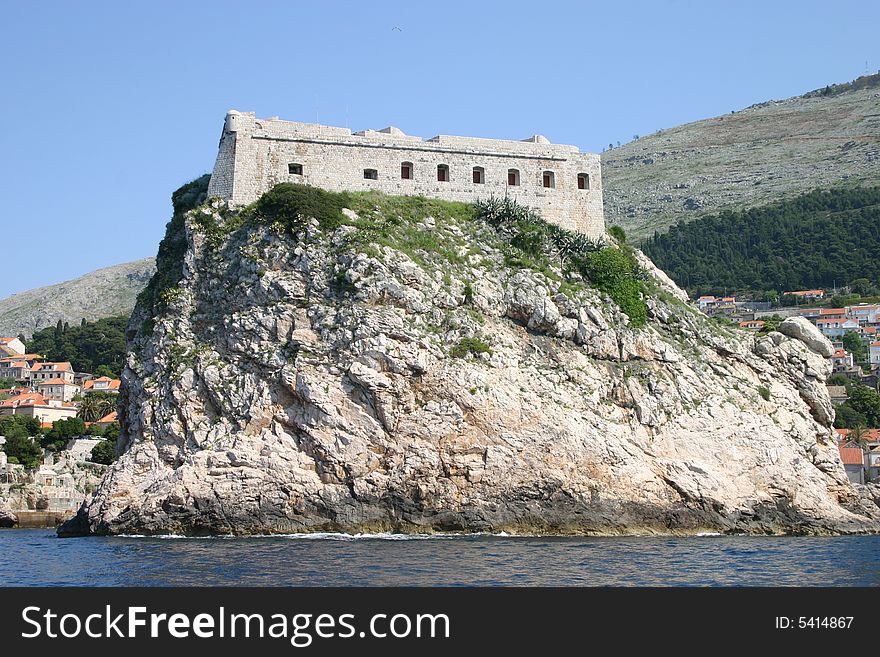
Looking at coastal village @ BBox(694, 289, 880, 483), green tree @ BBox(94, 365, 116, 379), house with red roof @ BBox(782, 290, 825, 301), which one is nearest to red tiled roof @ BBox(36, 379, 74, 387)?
green tree @ BBox(94, 365, 116, 379)

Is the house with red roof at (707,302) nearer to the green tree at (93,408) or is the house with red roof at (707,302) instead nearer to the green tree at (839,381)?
the green tree at (839,381)

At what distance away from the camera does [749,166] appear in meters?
168

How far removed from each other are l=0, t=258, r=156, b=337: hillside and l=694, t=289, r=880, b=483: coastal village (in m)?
84.2

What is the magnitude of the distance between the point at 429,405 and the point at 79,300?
141m

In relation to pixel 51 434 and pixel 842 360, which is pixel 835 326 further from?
pixel 51 434

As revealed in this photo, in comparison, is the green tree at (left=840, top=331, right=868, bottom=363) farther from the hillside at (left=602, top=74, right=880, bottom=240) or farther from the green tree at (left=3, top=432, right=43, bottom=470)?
the green tree at (left=3, top=432, right=43, bottom=470)

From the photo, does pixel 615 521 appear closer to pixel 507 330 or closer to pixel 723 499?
pixel 723 499

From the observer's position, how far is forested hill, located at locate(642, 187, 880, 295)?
408 feet

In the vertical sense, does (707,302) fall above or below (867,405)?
above

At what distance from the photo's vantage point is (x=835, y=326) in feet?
366

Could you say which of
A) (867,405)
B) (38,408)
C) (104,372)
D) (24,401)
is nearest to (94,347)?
(104,372)

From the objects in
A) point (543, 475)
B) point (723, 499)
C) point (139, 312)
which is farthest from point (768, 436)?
point (139, 312)

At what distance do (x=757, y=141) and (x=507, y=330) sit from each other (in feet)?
508

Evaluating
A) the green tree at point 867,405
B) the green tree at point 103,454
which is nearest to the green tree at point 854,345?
the green tree at point 867,405
